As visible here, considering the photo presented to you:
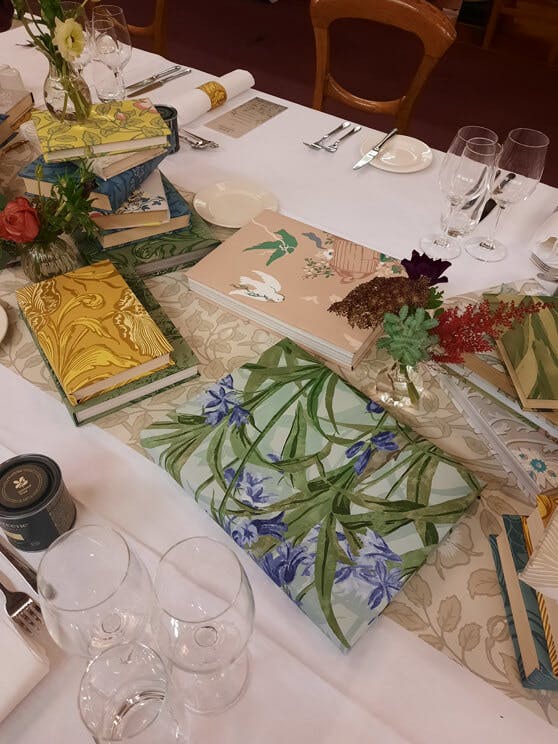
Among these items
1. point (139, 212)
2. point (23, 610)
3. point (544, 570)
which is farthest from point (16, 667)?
point (139, 212)

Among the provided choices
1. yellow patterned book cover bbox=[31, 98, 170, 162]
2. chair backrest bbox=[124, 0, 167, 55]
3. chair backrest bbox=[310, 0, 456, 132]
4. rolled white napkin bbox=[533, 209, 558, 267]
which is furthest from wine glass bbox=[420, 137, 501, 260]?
chair backrest bbox=[124, 0, 167, 55]

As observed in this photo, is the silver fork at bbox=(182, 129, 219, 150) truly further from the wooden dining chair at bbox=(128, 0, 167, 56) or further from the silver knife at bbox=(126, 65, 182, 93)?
the wooden dining chair at bbox=(128, 0, 167, 56)

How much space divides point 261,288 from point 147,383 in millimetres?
256

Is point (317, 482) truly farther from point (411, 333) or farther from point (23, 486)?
point (23, 486)

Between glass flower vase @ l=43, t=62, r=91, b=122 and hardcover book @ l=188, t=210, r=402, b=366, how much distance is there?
33cm

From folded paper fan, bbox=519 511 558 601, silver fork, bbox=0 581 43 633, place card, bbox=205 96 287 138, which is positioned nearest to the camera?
folded paper fan, bbox=519 511 558 601

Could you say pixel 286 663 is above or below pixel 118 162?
below

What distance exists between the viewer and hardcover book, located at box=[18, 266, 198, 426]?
81 cm

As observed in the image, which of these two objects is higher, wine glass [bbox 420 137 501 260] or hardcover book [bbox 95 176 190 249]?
wine glass [bbox 420 137 501 260]

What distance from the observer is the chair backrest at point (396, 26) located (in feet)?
4.97

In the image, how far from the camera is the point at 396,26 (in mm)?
1610

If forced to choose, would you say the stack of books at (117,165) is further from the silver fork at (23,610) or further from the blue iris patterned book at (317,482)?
the silver fork at (23,610)

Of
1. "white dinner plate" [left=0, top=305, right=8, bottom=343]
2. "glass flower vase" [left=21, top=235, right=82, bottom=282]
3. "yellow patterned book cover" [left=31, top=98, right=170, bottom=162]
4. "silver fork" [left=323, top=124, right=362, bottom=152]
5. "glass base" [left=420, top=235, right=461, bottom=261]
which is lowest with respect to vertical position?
"white dinner plate" [left=0, top=305, right=8, bottom=343]

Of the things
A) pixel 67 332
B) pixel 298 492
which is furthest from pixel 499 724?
pixel 67 332
